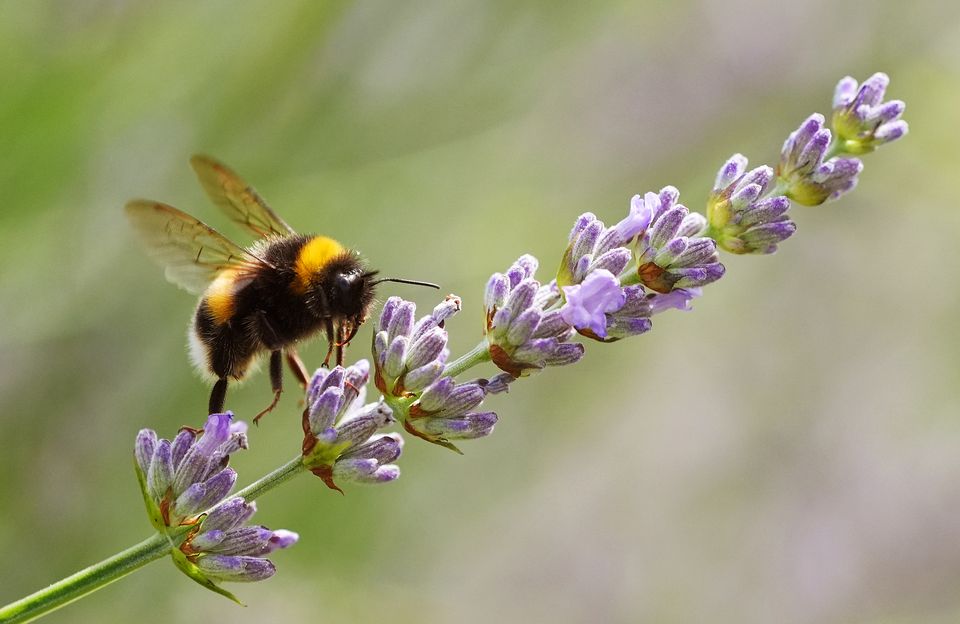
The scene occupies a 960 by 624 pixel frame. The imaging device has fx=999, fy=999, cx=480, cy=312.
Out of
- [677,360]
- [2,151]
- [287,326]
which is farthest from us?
[677,360]

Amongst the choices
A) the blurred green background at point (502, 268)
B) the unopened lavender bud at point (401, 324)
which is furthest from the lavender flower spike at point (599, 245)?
the blurred green background at point (502, 268)

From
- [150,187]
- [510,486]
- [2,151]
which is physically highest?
[2,151]

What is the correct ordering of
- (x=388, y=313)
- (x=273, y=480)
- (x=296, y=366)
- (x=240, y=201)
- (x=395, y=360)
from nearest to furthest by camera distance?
(x=273, y=480) → (x=395, y=360) → (x=388, y=313) → (x=296, y=366) → (x=240, y=201)

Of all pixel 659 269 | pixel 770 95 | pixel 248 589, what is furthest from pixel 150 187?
pixel 770 95

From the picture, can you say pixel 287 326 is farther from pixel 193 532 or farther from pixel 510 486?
pixel 510 486

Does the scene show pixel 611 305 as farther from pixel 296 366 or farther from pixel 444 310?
pixel 296 366

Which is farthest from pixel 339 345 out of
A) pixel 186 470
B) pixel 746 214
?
pixel 746 214
